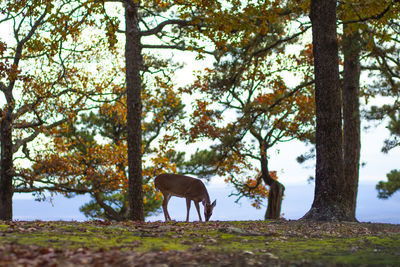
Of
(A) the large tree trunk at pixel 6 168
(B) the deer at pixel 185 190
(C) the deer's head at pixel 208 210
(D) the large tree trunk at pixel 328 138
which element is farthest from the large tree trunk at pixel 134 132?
(A) the large tree trunk at pixel 6 168

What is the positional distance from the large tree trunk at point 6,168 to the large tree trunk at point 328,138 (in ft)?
44.3

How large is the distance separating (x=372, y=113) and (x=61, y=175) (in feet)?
47.7

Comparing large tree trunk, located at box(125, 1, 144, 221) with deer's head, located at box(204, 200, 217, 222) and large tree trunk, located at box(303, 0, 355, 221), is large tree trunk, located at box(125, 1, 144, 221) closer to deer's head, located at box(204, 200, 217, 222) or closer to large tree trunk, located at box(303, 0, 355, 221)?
deer's head, located at box(204, 200, 217, 222)

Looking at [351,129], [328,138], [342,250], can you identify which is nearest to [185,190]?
[328,138]

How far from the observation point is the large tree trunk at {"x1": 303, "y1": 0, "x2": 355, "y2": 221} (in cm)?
1150

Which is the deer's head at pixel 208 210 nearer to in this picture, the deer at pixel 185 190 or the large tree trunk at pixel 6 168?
the deer at pixel 185 190

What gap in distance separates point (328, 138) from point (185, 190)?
601 centimetres

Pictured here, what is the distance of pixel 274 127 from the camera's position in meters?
21.4

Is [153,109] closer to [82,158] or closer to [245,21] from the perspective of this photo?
[82,158]

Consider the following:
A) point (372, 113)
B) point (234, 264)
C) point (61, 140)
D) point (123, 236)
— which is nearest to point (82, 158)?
point (61, 140)

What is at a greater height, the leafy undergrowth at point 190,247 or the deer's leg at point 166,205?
the deer's leg at point 166,205

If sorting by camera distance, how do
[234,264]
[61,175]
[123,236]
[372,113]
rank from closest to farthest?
[234,264]
[123,236]
[372,113]
[61,175]

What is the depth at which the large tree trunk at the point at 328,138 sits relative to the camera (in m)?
11.5

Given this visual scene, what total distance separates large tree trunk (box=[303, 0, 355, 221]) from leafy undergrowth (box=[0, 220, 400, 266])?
2.40 metres
